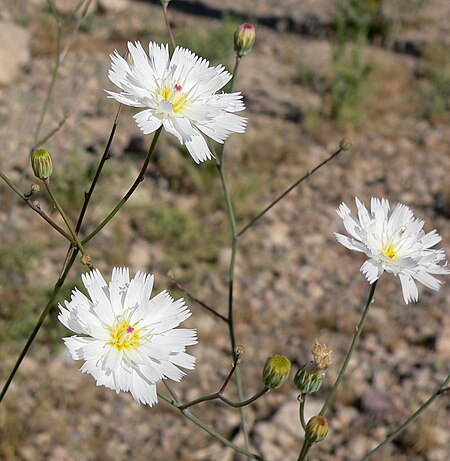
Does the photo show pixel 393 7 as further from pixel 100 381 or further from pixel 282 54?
pixel 100 381

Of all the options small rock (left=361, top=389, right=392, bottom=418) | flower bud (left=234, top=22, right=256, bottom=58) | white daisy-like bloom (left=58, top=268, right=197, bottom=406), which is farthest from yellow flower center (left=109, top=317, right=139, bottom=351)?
small rock (left=361, top=389, right=392, bottom=418)

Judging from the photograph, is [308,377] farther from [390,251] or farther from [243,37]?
[243,37]

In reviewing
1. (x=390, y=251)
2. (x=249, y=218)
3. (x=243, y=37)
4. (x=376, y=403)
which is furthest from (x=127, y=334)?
(x=249, y=218)

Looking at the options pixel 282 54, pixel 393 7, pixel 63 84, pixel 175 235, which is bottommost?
pixel 175 235

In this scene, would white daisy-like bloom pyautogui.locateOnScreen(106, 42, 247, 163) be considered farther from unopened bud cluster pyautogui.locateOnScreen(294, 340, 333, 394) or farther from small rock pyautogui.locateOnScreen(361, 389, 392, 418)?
small rock pyautogui.locateOnScreen(361, 389, 392, 418)

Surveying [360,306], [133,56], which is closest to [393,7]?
[360,306]
